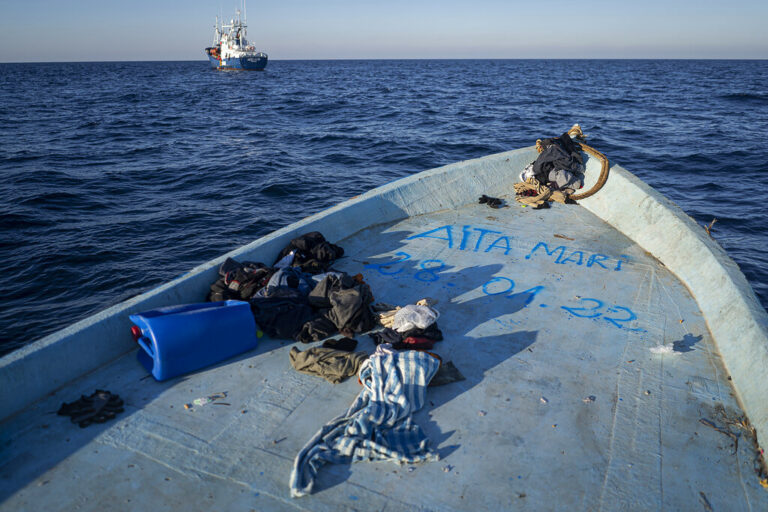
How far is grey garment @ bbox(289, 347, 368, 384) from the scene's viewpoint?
4.18 meters

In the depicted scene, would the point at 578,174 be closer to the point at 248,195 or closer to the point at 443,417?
the point at 443,417

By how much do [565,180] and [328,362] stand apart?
6.69m

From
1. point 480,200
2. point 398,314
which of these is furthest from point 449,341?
A: point 480,200

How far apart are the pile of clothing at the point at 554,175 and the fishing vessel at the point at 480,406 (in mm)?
2808

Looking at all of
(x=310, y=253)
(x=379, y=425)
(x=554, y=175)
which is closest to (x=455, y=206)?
(x=554, y=175)

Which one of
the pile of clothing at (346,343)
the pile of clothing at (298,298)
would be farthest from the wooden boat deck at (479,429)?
the pile of clothing at (298,298)

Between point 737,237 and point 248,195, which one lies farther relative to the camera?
point 248,195

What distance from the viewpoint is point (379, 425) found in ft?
11.8

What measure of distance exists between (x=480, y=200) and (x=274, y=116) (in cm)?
2879

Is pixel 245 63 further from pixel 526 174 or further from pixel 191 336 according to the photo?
pixel 191 336

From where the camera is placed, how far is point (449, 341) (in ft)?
15.8

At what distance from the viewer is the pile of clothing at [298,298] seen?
4.81m

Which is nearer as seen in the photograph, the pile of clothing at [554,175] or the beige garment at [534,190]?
the beige garment at [534,190]

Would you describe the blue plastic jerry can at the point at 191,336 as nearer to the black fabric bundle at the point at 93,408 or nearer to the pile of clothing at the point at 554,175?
the black fabric bundle at the point at 93,408
